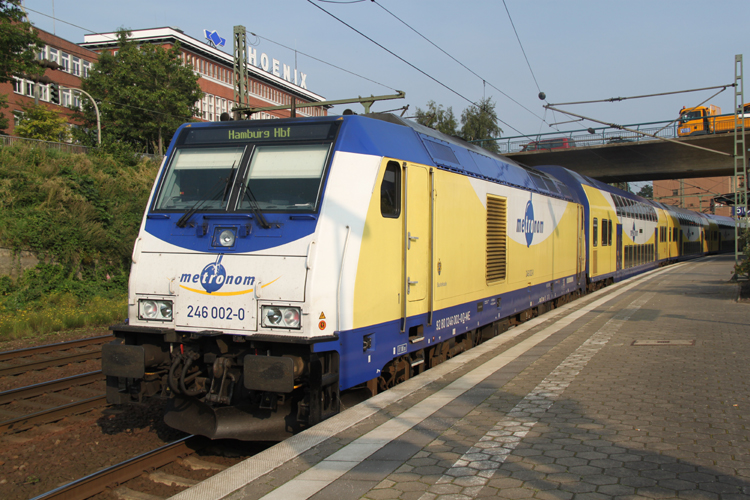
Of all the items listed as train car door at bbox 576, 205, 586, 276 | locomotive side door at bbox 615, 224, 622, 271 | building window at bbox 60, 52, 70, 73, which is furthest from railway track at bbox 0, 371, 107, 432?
building window at bbox 60, 52, 70, 73

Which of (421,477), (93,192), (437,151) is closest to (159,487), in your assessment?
(421,477)

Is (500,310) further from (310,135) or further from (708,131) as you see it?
(708,131)

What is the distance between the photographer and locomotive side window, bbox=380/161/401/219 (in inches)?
235

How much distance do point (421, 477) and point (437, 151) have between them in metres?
4.41

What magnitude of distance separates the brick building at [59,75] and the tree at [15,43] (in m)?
21.1

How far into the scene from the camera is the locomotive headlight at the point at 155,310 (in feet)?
18.2

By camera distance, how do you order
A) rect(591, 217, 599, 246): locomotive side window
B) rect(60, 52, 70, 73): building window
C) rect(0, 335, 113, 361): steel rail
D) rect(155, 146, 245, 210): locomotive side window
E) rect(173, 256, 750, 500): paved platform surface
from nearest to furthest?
rect(173, 256, 750, 500): paved platform surface < rect(155, 146, 245, 210): locomotive side window < rect(0, 335, 113, 361): steel rail < rect(591, 217, 599, 246): locomotive side window < rect(60, 52, 70, 73): building window

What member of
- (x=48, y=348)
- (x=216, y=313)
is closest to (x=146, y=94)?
(x=48, y=348)

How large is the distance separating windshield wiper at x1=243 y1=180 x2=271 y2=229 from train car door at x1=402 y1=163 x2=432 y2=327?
1566 millimetres

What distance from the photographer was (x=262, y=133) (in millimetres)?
5988

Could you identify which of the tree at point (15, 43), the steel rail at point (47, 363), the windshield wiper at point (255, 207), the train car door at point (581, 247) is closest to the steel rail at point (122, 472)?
the windshield wiper at point (255, 207)

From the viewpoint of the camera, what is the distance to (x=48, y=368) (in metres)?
8.99

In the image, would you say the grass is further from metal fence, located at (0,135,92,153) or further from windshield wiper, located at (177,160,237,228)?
windshield wiper, located at (177,160,237,228)

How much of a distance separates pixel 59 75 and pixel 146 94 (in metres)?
18.1
